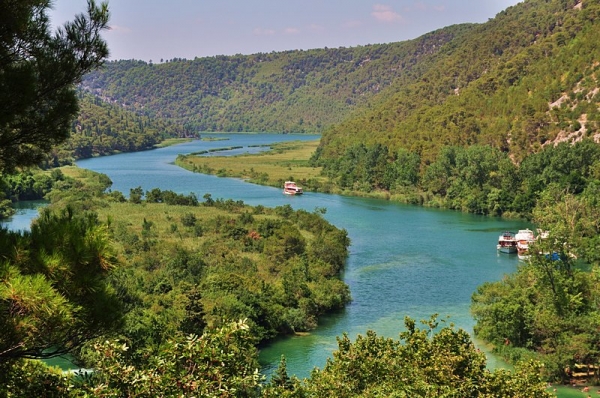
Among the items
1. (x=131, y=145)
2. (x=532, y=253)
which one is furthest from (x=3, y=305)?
(x=131, y=145)

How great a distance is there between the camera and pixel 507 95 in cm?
8856

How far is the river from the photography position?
101 feet

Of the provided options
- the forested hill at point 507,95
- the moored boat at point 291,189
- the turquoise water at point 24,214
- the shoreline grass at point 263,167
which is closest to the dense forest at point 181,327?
the turquoise water at point 24,214

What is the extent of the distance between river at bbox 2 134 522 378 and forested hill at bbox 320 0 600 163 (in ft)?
56.8

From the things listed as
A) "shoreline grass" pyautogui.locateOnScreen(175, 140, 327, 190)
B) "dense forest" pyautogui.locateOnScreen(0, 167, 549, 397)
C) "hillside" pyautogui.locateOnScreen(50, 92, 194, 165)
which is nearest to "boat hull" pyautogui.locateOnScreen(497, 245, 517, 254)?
"dense forest" pyautogui.locateOnScreen(0, 167, 549, 397)

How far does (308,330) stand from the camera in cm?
3175

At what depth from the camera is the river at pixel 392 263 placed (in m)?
30.7

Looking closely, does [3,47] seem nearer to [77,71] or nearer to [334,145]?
[77,71]

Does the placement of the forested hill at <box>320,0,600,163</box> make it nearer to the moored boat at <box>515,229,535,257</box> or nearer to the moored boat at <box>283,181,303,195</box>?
the moored boat at <box>283,181,303,195</box>

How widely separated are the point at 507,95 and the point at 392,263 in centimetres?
5202

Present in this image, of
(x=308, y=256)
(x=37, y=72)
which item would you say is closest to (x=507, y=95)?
(x=308, y=256)

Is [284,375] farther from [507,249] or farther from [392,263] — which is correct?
[507,249]

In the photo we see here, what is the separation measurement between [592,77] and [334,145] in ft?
→ 154

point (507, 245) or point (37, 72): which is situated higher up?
point (37, 72)
